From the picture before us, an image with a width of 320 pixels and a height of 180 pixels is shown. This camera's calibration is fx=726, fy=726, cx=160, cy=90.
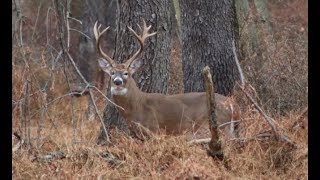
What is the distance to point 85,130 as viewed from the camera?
9.66 metres

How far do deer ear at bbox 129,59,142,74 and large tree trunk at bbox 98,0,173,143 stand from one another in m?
0.30

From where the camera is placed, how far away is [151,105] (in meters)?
8.23

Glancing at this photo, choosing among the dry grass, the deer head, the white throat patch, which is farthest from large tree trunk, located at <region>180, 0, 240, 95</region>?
the dry grass

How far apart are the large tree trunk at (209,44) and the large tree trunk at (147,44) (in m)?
0.85

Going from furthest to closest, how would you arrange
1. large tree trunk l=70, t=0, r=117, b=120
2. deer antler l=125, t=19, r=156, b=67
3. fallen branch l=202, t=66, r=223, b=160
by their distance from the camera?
large tree trunk l=70, t=0, r=117, b=120, deer antler l=125, t=19, r=156, b=67, fallen branch l=202, t=66, r=223, b=160

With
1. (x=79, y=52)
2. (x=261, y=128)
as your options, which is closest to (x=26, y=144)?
(x=261, y=128)

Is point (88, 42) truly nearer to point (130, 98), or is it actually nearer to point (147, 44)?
point (147, 44)

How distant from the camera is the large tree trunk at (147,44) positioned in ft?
27.7

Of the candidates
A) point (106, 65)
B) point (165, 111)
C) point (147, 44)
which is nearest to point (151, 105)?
point (165, 111)

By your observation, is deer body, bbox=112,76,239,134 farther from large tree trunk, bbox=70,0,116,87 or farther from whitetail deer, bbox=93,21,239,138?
large tree trunk, bbox=70,0,116,87

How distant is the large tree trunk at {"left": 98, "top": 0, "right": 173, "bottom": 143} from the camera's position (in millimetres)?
8445

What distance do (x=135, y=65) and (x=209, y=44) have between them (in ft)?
5.21
